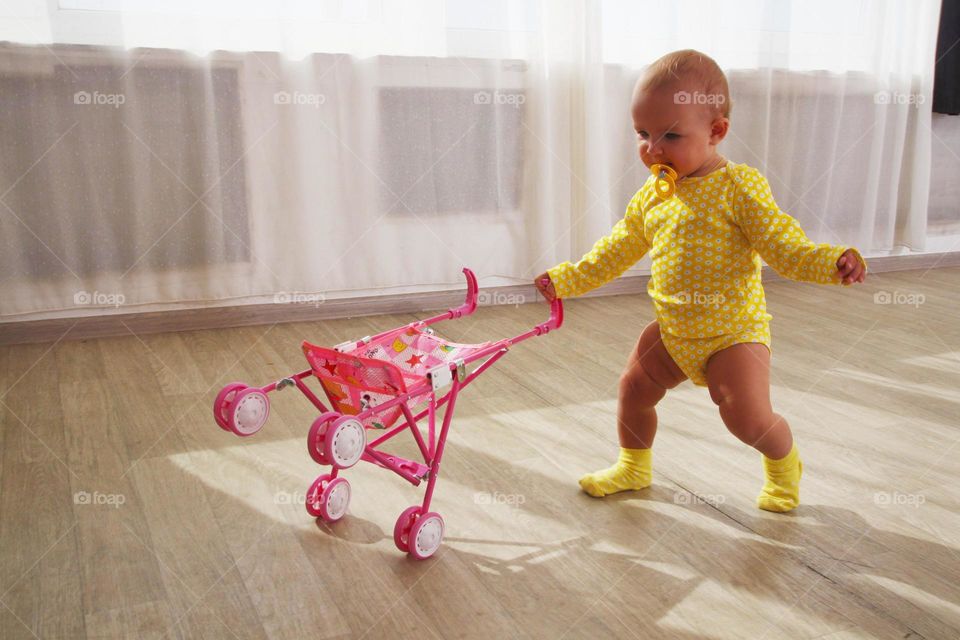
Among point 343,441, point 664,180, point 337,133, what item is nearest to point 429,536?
point 343,441

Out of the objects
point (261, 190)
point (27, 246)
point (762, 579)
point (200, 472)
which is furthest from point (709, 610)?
point (27, 246)

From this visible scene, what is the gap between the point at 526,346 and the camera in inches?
99.1

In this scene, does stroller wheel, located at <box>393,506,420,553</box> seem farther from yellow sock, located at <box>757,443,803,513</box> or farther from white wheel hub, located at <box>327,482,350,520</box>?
yellow sock, located at <box>757,443,803,513</box>

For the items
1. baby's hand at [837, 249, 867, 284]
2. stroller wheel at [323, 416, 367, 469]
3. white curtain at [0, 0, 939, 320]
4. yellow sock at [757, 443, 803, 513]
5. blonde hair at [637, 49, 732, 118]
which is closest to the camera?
stroller wheel at [323, 416, 367, 469]

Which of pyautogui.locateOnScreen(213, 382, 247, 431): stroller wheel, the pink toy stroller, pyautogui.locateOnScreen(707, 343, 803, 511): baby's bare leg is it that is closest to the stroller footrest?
the pink toy stroller

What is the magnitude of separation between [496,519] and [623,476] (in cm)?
25

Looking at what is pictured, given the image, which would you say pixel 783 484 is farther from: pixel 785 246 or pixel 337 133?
pixel 337 133

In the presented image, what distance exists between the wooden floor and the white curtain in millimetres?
435

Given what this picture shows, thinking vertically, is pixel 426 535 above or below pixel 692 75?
below

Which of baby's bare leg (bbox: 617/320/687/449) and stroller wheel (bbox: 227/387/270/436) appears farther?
baby's bare leg (bbox: 617/320/687/449)

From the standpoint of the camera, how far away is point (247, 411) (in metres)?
1.31

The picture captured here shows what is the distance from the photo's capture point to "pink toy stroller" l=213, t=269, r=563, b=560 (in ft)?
3.91

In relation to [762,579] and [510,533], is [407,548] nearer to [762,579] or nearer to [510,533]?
[510,533]

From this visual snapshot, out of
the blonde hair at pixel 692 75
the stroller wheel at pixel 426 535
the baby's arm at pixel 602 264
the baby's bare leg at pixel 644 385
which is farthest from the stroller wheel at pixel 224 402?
the blonde hair at pixel 692 75
